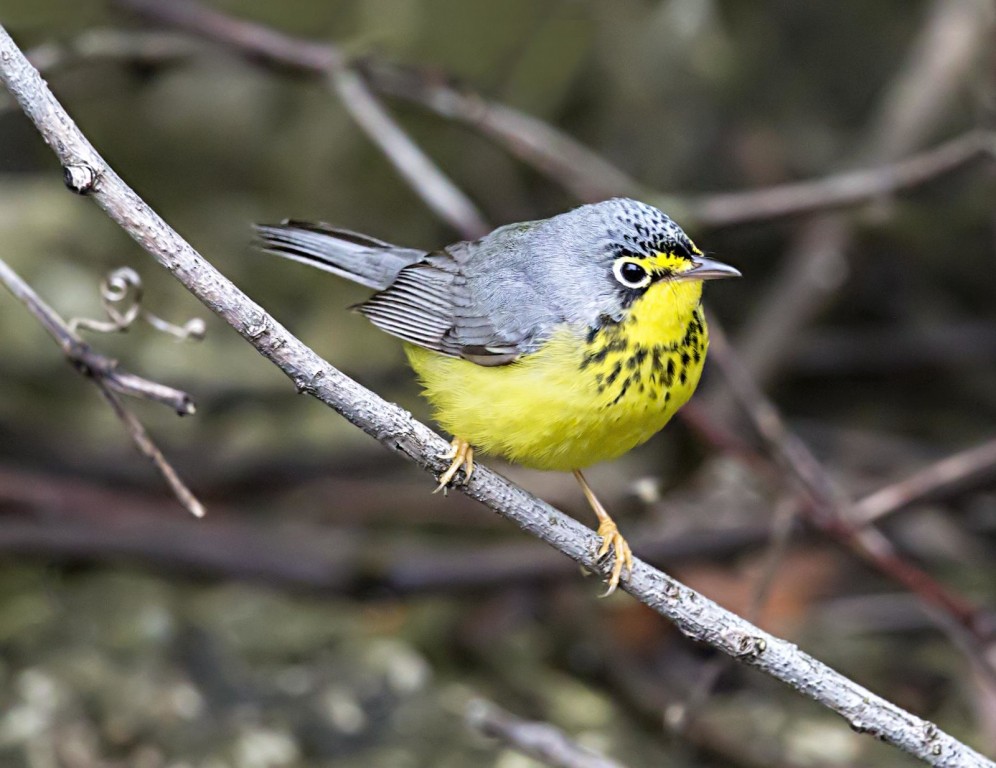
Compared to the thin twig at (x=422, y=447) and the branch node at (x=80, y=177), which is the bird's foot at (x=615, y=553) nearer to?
the thin twig at (x=422, y=447)

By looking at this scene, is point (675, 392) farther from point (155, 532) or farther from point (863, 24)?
point (863, 24)

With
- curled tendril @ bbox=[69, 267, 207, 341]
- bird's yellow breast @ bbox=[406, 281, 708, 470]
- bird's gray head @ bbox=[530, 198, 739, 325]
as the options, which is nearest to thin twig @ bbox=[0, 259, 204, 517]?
curled tendril @ bbox=[69, 267, 207, 341]

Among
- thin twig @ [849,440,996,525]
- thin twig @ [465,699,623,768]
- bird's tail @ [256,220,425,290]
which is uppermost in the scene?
thin twig @ [849,440,996,525]

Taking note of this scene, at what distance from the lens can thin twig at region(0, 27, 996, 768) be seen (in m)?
1.86

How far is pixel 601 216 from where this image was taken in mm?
2836

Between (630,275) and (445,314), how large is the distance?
20.5 inches

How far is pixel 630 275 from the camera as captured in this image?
274 centimetres

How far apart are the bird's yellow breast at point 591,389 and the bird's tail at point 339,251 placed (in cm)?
63

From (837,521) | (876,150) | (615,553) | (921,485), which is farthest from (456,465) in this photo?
(876,150)

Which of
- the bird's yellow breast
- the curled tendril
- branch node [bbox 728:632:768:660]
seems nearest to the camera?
branch node [bbox 728:632:768:660]

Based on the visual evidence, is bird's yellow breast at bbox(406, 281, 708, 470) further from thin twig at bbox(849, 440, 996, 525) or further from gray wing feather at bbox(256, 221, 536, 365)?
thin twig at bbox(849, 440, 996, 525)

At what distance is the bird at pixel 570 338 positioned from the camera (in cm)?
262

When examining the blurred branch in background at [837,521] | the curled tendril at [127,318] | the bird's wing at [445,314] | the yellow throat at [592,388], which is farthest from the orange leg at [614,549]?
the curled tendril at [127,318]

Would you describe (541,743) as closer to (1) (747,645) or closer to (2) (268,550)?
(1) (747,645)
